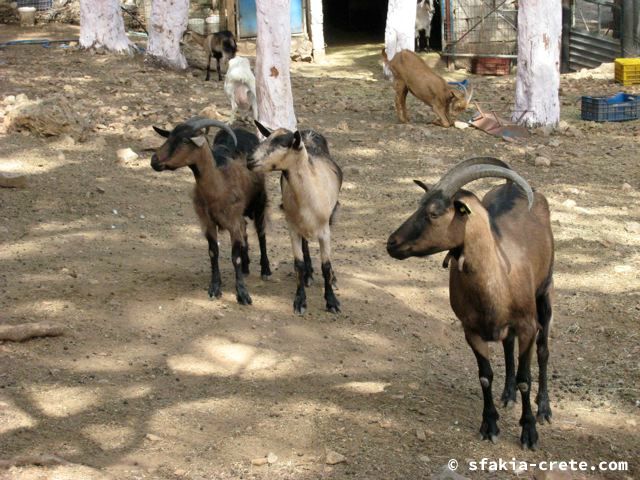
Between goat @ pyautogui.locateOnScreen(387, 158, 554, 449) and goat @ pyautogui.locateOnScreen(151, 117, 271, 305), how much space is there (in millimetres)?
2768

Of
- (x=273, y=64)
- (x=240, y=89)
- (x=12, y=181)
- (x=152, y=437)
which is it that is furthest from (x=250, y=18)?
(x=152, y=437)

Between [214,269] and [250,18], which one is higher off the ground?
[250,18]

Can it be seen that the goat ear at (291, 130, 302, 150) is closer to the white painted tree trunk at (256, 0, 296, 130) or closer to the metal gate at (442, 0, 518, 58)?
the white painted tree trunk at (256, 0, 296, 130)

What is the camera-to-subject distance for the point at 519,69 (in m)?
14.8

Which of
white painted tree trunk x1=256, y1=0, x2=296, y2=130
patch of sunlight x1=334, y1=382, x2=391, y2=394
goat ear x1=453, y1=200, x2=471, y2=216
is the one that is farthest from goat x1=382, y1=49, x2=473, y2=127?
goat ear x1=453, y1=200, x2=471, y2=216

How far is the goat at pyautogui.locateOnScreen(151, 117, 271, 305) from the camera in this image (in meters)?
8.19

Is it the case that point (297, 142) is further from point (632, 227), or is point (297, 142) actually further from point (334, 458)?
point (632, 227)

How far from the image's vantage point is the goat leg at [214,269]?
8.49 meters

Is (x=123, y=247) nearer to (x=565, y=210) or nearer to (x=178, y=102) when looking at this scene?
(x=565, y=210)

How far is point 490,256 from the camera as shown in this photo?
5723 millimetres

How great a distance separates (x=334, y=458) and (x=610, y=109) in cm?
1120

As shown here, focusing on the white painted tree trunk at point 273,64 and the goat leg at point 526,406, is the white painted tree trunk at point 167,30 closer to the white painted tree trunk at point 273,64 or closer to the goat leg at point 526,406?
the white painted tree trunk at point 273,64

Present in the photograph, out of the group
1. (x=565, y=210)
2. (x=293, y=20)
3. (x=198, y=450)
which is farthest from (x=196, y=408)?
(x=293, y=20)

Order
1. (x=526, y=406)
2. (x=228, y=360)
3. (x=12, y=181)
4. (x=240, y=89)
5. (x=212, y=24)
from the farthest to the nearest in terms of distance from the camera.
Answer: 1. (x=212, y=24)
2. (x=240, y=89)
3. (x=12, y=181)
4. (x=228, y=360)
5. (x=526, y=406)
